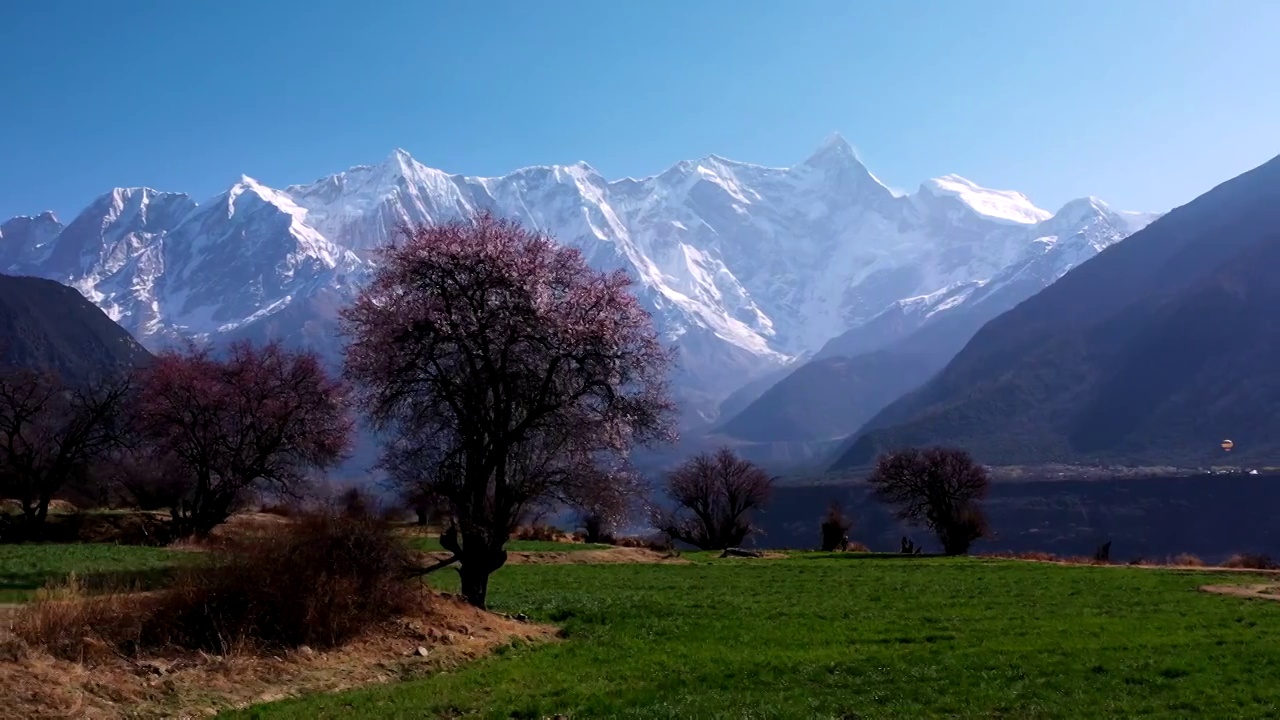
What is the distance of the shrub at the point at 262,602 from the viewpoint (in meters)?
14.2

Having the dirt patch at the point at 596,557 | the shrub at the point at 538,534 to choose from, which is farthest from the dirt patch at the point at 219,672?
the shrub at the point at 538,534

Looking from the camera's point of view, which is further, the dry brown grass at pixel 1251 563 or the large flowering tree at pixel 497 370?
the dry brown grass at pixel 1251 563

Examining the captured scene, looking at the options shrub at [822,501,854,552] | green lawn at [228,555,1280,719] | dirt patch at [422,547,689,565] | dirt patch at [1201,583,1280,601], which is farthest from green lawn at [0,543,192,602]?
shrub at [822,501,854,552]

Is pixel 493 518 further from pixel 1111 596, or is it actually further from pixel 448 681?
pixel 1111 596

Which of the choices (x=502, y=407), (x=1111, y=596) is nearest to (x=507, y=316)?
(x=502, y=407)

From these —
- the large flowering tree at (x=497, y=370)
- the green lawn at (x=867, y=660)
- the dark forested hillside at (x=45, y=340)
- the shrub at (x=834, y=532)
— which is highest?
the dark forested hillside at (x=45, y=340)

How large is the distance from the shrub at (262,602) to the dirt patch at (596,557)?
27.0 meters

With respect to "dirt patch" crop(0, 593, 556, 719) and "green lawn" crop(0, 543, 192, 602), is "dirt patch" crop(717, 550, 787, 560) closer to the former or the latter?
"green lawn" crop(0, 543, 192, 602)

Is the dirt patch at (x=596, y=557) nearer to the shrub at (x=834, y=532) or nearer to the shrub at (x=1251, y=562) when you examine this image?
the shrub at (x=834, y=532)

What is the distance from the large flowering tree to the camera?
2109cm

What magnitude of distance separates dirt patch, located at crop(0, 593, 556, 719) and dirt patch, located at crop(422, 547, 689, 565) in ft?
89.1

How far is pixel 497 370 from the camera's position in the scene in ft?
71.0

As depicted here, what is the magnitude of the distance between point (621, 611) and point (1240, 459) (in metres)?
A: 194

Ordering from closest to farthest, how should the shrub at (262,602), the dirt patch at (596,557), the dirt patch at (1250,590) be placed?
the shrub at (262,602), the dirt patch at (1250,590), the dirt patch at (596,557)
